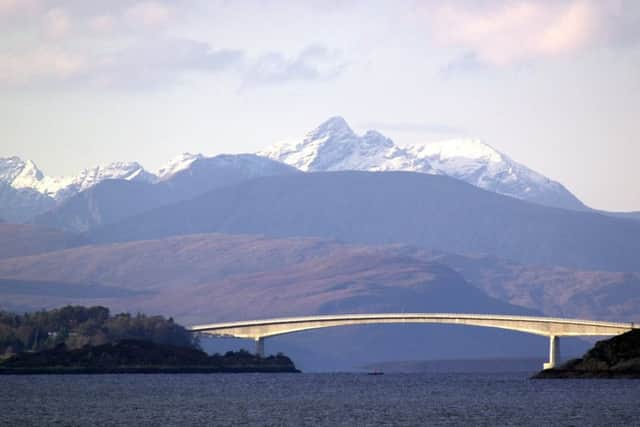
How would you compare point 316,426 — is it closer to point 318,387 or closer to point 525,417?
point 525,417

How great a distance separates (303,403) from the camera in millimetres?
137250

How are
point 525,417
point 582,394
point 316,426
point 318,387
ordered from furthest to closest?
point 318,387 < point 582,394 < point 525,417 < point 316,426

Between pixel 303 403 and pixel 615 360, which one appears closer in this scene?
pixel 303 403

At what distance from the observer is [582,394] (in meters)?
146

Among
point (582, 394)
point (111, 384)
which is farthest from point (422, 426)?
point (111, 384)

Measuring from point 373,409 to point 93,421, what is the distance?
27957 mm

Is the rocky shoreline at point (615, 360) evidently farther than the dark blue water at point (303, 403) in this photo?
Yes

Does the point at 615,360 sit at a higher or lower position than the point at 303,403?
higher

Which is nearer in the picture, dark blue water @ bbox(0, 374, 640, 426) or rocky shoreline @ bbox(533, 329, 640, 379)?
dark blue water @ bbox(0, 374, 640, 426)

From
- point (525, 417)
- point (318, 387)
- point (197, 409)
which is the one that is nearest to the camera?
point (525, 417)

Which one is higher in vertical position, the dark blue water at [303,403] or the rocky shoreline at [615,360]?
the rocky shoreline at [615,360]

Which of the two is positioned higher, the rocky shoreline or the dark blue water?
the rocky shoreline

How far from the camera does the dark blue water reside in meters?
111

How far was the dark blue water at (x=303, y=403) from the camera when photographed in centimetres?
11062
